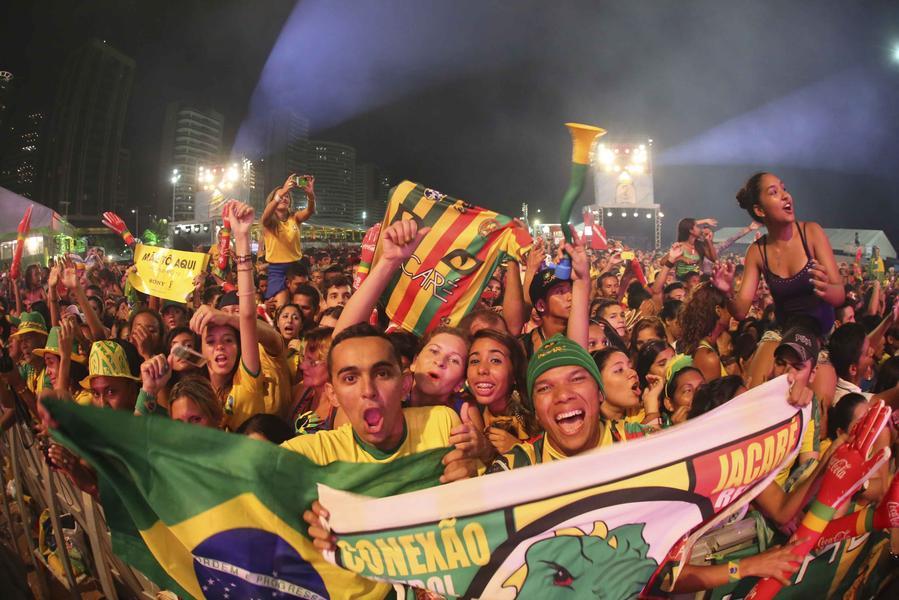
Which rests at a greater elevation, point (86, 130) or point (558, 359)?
point (86, 130)

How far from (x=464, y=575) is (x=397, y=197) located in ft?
12.1

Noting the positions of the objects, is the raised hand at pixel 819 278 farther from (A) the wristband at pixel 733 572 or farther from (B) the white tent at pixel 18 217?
(B) the white tent at pixel 18 217

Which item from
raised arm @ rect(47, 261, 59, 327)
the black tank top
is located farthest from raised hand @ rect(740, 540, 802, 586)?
raised arm @ rect(47, 261, 59, 327)

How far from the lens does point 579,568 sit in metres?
1.96

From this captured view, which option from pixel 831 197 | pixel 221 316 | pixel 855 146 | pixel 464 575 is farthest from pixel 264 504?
pixel 831 197

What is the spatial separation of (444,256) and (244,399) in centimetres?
206

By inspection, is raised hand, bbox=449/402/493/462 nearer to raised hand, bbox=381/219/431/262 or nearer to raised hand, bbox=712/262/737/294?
raised hand, bbox=381/219/431/262

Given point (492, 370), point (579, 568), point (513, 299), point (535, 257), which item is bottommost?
point (579, 568)

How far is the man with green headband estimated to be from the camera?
2.39 metres

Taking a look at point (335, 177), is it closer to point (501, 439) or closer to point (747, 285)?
point (747, 285)

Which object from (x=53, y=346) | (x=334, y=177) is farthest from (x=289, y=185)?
(x=334, y=177)

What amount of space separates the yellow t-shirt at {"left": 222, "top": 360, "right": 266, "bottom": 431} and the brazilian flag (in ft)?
4.65

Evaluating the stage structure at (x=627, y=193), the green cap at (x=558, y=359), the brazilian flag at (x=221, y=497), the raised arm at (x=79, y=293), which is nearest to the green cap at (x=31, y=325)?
the raised arm at (x=79, y=293)

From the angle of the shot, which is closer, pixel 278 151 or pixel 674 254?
pixel 674 254
